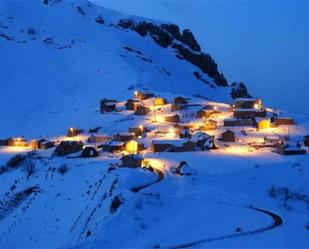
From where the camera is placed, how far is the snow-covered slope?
248 feet

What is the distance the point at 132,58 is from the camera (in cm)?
9731

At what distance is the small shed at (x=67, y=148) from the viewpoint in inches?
1898

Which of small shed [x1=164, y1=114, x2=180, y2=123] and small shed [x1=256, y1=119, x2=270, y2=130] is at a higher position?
small shed [x1=164, y1=114, x2=180, y2=123]

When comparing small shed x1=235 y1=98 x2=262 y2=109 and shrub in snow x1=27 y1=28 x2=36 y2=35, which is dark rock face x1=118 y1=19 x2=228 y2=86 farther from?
small shed x1=235 y1=98 x2=262 y2=109

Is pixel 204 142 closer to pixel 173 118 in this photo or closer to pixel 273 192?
pixel 173 118

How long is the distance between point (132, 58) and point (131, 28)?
2347 centimetres

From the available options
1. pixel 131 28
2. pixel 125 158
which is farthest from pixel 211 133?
Result: pixel 131 28

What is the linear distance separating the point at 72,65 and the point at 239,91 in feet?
105

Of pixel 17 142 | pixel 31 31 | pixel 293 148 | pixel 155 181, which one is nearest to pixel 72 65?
pixel 31 31

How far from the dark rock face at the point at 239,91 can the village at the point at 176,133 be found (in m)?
31.7

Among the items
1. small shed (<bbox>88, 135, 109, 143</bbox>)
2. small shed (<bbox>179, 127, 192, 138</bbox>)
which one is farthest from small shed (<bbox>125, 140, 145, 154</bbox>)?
small shed (<bbox>88, 135, 109, 143</bbox>)

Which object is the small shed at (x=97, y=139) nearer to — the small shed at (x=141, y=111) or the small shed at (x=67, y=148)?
the small shed at (x=67, y=148)

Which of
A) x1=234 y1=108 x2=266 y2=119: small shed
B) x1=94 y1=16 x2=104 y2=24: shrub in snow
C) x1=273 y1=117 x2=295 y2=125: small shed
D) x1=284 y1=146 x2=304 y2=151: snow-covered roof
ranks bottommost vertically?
x1=284 y1=146 x2=304 y2=151: snow-covered roof

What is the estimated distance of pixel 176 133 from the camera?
56.2m
